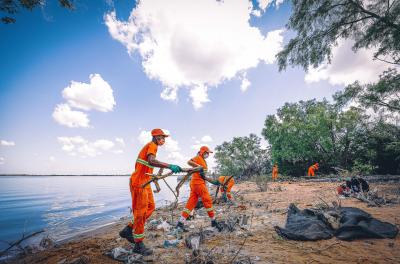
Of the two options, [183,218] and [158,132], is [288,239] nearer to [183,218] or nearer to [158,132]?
[183,218]

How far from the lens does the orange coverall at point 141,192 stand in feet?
10.8

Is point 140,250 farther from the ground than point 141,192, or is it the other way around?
point 141,192

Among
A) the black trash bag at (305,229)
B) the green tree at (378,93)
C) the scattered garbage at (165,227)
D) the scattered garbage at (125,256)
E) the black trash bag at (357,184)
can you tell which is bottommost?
the scattered garbage at (165,227)

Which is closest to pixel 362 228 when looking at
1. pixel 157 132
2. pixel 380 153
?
pixel 157 132

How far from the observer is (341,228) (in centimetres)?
350


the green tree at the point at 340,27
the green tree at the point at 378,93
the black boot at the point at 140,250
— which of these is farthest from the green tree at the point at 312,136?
the black boot at the point at 140,250

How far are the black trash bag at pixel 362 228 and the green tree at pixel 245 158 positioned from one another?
28523 millimetres

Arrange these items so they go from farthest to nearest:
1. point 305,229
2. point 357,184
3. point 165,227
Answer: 1. point 357,184
2. point 165,227
3. point 305,229

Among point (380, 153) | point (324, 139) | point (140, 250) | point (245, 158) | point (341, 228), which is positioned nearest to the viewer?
point (140, 250)

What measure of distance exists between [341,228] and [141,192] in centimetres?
363

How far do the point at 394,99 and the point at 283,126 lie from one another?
52.4 ft

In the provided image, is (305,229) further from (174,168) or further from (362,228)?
(174,168)

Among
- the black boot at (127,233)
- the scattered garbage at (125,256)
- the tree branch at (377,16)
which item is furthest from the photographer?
the tree branch at (377,16)

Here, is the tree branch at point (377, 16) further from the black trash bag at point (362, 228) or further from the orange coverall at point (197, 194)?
the orange coverall at point (197, 194)
